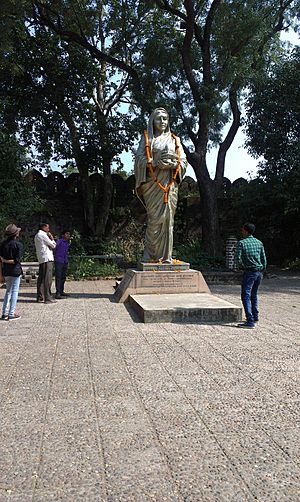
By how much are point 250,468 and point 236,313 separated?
161 inches

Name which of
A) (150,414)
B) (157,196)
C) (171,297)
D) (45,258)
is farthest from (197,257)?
(150,414)

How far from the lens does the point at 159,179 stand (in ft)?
28.7

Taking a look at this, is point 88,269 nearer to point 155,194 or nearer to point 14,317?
point 155,194

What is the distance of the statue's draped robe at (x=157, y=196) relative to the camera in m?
8.70

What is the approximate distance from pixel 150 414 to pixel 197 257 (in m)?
12.1

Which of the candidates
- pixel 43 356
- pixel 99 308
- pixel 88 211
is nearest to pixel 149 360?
pixel 43 356

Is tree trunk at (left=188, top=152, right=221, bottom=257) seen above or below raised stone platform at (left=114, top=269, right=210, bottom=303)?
above

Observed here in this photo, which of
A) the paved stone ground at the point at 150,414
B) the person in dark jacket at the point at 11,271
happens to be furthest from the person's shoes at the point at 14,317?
the paved stone ground at the point at 150,414

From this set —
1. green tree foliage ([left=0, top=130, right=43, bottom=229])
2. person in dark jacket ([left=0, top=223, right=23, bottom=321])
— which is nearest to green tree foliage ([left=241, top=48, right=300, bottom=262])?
green tree foliage ([left=0, top=130, right=43, bottom=229])

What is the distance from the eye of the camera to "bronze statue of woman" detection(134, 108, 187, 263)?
8633mm

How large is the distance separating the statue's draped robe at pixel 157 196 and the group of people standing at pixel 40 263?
1.80 m

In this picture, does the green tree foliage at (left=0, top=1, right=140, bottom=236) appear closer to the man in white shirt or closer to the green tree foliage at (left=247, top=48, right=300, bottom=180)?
the green tree foliage at (left=247, top=48, right=300, bottom=180)

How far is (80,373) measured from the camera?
13.9 feet

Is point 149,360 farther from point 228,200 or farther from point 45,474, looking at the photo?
point 228,200
